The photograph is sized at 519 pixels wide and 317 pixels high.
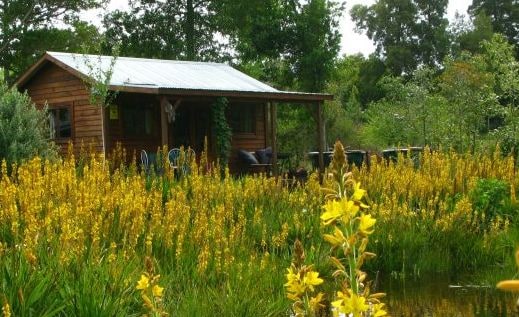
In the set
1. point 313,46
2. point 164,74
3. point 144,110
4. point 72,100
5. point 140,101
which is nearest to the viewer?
point 72,100

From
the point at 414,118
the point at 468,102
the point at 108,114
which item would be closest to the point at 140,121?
the point at 108,114

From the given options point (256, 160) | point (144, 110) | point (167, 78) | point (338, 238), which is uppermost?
point (167, 78)

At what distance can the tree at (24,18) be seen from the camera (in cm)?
3225

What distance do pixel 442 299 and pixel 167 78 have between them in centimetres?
1650

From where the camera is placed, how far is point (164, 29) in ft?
123

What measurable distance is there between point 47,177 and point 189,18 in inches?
1209

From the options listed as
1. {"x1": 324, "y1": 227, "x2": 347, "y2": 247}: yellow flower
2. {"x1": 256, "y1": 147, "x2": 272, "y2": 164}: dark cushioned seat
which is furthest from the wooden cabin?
{"x1": 324, "y1": 227, "x2": 347, "y2": 247}: yellow flower

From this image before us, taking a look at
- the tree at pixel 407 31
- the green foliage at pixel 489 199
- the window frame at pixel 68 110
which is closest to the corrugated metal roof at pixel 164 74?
the window frame at pixel 68 110

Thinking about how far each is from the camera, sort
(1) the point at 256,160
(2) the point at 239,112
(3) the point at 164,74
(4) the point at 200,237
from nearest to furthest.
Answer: (4) the point at 200,237, (1) the point at 256,160, (3) the point at 164,74, (2) the point at 239,112

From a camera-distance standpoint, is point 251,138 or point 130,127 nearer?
point 130,127

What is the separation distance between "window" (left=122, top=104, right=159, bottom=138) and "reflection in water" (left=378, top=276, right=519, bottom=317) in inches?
594

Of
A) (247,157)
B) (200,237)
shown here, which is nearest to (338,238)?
(200,237)

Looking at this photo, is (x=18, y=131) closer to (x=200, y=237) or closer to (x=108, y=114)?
(x=108, y=114)

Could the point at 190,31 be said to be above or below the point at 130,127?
above
